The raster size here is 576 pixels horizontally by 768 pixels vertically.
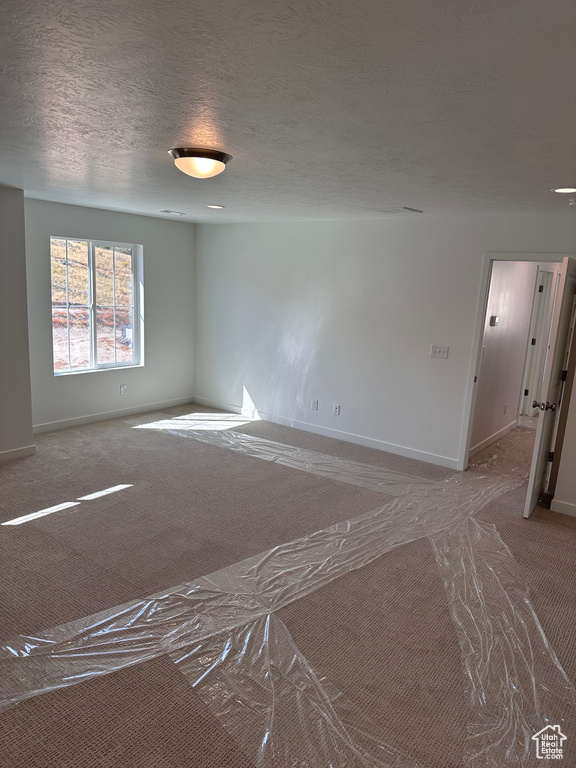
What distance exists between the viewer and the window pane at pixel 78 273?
558cm

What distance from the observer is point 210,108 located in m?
1.96

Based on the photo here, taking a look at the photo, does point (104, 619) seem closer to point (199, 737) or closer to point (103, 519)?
point (199, 737)

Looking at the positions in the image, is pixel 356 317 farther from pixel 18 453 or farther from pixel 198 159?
pixel 18 453

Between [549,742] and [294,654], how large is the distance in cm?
104

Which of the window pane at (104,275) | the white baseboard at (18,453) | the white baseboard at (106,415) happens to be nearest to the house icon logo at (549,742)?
the white baseboard at (18,453)

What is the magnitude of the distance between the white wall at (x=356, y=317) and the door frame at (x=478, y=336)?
4 cm

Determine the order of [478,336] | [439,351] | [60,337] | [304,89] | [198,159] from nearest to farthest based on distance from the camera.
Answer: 1. [304,89]
2. [198,159]
3. [478,336]
4. [439,351]
5. [60,337]

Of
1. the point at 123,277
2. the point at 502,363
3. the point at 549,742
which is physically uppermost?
the point at 123,277

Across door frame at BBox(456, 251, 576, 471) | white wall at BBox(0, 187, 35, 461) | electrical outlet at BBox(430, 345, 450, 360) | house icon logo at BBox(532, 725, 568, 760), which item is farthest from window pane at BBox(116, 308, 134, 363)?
house icon logo at BBox(532, 725, 568, 760)

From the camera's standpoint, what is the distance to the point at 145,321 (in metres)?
6.37

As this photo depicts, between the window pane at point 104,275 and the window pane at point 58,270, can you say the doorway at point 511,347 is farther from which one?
the window pane at point 58,270

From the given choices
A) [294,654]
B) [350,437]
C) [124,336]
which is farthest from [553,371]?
[124,336]

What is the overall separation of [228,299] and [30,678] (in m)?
4.99

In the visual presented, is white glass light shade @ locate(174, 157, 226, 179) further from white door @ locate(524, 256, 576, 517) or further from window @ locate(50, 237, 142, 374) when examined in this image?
window @ locate(50, 237, 142, 374)
